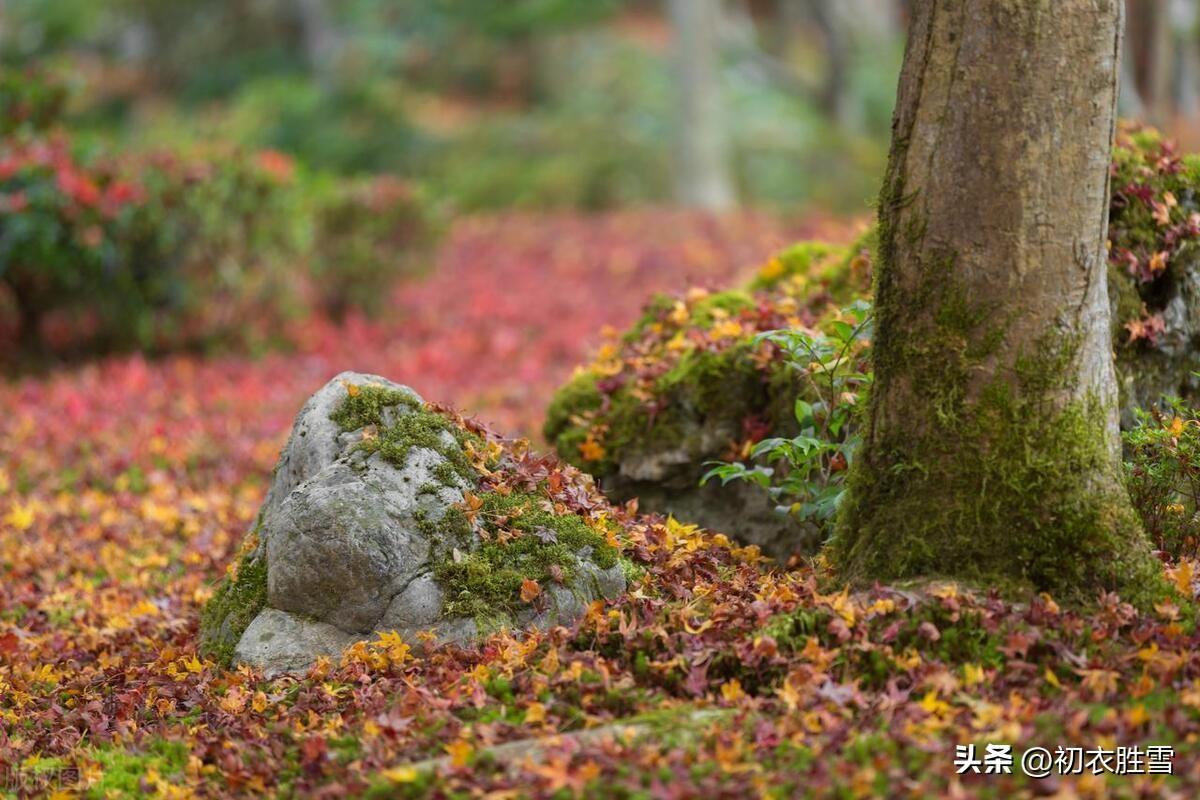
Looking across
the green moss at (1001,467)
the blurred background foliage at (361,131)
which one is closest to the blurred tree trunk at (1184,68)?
the blurred background foliage at (361,131)

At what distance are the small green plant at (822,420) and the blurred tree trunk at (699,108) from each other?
Result: 13.9 metres

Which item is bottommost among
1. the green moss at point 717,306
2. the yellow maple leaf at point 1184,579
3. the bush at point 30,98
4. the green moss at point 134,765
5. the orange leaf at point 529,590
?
the green moss at point 134,765

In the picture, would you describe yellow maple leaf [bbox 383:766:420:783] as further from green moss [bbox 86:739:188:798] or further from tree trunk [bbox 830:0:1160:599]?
tree trunk [bbox 830:0:1160:599]

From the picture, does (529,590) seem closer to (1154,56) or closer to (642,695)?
(642,695)

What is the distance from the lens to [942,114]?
12.3ft

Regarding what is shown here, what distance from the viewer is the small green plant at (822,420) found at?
169 inches

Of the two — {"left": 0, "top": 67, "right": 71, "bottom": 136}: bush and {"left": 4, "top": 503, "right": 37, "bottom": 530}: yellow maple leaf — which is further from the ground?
{"left": 0, "top": 67, "right": 71, "bottom": 136}: bush

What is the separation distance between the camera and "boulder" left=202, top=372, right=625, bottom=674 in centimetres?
413

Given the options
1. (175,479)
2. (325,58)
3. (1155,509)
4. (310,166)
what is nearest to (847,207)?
(310,166)

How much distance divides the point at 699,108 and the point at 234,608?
49.2ft

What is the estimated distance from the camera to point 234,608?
4.41 m

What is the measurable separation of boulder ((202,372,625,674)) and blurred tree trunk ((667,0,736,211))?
14.4 m

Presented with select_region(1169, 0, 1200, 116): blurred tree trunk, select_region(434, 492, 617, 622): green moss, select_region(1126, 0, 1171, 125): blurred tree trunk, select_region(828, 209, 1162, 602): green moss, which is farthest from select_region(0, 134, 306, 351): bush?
select_region(1169, 0, 1200, 116): blurred tree trunk

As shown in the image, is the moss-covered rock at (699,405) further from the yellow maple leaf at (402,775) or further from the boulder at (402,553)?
the yellow maple leaf at (402,775)
